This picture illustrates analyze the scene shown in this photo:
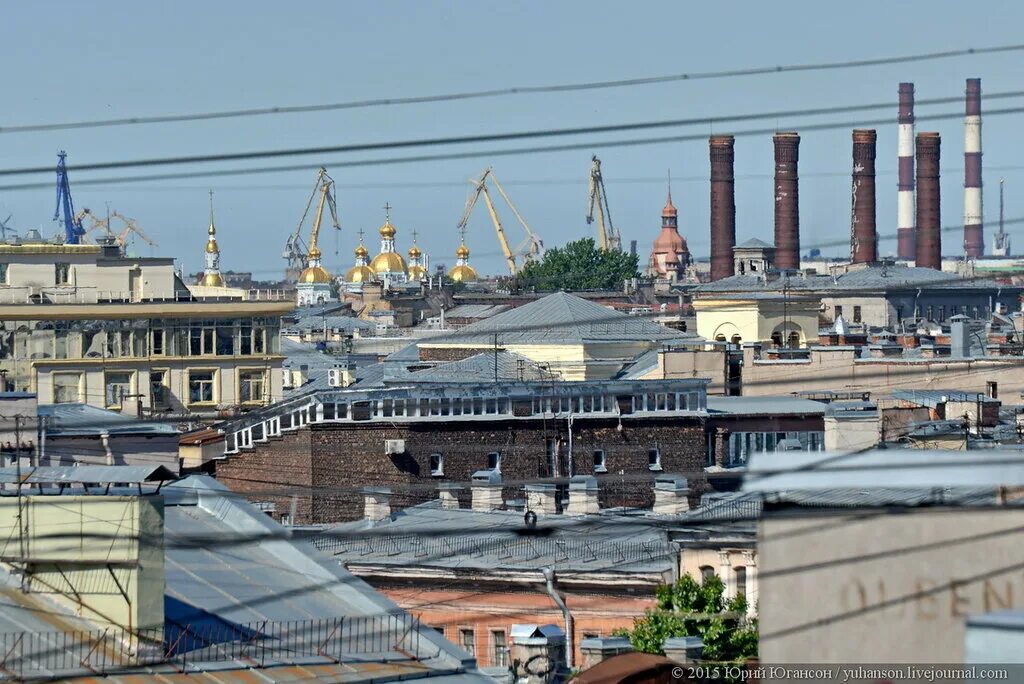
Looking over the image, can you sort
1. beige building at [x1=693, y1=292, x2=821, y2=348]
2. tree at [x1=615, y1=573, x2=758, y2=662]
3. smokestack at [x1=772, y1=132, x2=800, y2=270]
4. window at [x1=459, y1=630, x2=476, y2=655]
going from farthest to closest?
smokestack at [x1=772, y1=132, x2=800, y2=270], beige building at [x1=693, y1=292, x2=821, y2=348], window at [x1=459, y1=630, x2=476, y2=655], tree at [x1=615, y1=573, x2=758, y2=662]

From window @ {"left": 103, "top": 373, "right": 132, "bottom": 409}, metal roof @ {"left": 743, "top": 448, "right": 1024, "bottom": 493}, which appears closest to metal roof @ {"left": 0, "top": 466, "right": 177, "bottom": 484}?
metal roof @ {"left": 743, "top": 448, "right": 1024, "bottom": 493}

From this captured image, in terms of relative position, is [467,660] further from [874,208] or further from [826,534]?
[874,208]

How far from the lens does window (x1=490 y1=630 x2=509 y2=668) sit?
1964cm

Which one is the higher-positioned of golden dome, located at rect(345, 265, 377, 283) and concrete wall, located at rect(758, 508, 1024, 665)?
golden dome, located at rect(345, 265, 377, 283)

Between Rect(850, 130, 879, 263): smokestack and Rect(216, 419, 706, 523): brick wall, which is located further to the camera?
Rect(850, 130, 879, 263): smokestack

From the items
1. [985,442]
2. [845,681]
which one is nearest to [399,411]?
[985,442]

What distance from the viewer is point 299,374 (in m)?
43.8

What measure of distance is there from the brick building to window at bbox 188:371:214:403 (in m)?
8.46

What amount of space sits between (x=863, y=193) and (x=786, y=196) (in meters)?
2.82

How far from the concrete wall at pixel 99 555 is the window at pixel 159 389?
80.5 feet

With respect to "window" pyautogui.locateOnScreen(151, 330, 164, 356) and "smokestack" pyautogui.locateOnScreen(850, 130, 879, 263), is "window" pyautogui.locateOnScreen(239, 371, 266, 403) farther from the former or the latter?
"smokestack" pyautogui.locateOnScreen(850, 130, 879, 263)

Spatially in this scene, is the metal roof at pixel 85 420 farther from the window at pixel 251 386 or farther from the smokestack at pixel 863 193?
the smokestack at pixel 863 193

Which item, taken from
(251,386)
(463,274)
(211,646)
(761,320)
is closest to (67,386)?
(251,386)

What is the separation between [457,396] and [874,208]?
178ft
